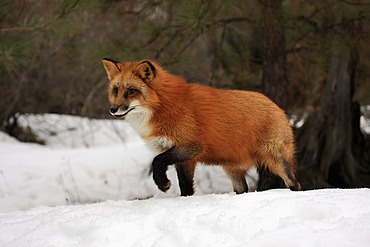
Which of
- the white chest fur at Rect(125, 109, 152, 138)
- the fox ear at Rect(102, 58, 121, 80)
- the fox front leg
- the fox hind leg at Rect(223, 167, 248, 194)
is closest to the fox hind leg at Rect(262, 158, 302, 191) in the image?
the fox hind leg at Rect(223, 167, 248, 194)

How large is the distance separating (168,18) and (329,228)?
5.09 m

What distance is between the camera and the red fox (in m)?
4.32

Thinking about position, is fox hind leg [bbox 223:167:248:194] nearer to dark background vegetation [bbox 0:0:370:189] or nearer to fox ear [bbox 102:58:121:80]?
fox ear [bbox 102:58:121:80]

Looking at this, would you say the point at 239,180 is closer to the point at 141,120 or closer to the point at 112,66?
the point at 141,120

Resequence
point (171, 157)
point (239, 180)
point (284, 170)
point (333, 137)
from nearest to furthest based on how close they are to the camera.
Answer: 1. point (171, 157)
2. point (284, 170)
3. point (239, 180)
4. point (333, 137)

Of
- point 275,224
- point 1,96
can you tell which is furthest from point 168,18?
point 1,96

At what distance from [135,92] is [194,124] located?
591mm

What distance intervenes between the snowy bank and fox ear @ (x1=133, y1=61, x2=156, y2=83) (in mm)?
1196

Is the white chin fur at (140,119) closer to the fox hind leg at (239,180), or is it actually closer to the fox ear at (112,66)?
the fox ear at (112,66)

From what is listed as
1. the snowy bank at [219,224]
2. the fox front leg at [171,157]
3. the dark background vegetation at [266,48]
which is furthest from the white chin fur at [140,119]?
the dark background vegetation at [266,48]

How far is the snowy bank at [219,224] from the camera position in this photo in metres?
2.77

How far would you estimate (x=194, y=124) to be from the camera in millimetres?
4367

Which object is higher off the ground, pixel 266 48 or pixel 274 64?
pixel 266 48

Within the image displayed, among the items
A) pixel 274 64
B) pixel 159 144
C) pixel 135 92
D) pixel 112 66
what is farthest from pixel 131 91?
pixel 274 64
